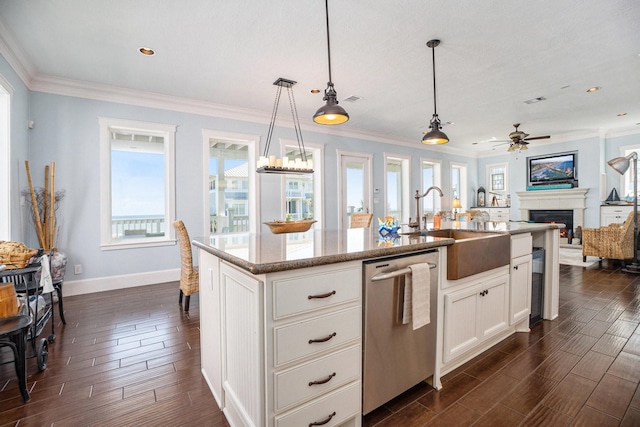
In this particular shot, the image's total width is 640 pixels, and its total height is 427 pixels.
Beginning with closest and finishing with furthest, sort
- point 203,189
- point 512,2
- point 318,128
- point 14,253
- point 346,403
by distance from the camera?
point 346,403
point 14,253
point 512,2
point 203,189
point 318,128

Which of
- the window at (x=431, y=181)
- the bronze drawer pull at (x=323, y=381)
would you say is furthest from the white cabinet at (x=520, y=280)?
the window at (x=431, y=181)

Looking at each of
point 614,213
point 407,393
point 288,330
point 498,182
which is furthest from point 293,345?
point 498,182

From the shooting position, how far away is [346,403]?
1.45 metres

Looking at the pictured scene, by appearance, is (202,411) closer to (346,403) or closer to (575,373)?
(346,403)

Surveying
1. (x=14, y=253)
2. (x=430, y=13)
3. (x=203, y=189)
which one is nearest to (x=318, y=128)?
(x=203, y=189)

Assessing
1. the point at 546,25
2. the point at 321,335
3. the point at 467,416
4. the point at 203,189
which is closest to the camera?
the point at 321,335

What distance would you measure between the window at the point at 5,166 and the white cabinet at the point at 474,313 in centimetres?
419

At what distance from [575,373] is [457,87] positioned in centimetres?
357

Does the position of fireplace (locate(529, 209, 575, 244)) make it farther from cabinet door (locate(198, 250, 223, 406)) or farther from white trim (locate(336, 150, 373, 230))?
A: cabinet door (locate(198, 250, 223, 406))

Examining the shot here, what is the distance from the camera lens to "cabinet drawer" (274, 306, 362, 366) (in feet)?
4.07

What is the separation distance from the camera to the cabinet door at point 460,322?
1.91 meters

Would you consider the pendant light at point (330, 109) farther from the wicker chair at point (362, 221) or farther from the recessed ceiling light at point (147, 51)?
the wicker chair at point (362, 221)

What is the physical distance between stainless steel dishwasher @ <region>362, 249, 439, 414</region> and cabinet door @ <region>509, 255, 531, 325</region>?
1.10m

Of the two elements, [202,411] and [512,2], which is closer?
[202,411]
